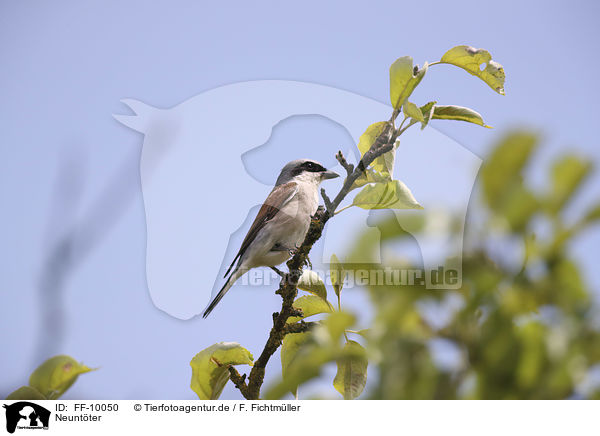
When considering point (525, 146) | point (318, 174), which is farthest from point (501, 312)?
point (318, 174)

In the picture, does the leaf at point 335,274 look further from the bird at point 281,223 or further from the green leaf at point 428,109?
the bird at point 281,223

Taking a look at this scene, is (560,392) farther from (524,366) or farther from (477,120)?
(477,120)

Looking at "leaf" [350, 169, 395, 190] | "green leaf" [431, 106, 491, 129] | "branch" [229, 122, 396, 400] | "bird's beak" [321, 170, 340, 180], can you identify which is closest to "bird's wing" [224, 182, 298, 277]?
"bird's beak" [321, 170, 340, 180]

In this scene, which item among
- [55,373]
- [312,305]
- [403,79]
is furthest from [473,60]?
[55,373]

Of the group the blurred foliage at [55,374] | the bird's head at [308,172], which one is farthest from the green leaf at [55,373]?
the bird's head at [308,172]

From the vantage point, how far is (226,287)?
295 cm

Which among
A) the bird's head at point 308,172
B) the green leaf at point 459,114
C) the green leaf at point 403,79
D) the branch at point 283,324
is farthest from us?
the bird's head at point 308,172

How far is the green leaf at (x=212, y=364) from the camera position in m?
1.71

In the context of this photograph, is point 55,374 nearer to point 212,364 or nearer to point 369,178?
point 212,364

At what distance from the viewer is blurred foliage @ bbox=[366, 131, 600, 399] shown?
541 millimetres

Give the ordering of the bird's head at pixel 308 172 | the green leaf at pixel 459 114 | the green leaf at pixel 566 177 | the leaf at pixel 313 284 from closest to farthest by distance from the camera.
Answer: the green leaf at pixel 566 177 → the green leaf at pixel 459 114 → the leaf at pixel 313 284 → the bird's head at pixel 308 172

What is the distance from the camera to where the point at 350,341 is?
1.43 meters
